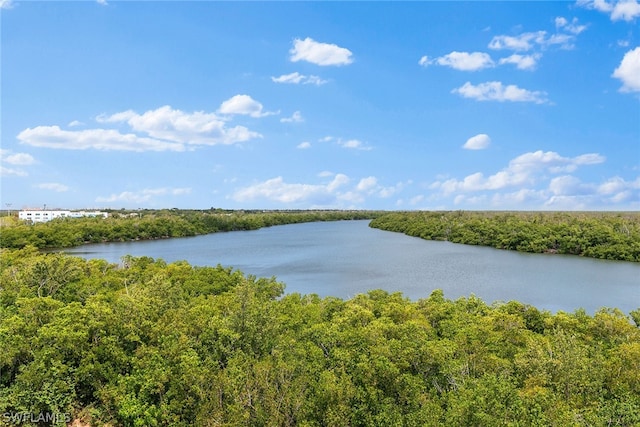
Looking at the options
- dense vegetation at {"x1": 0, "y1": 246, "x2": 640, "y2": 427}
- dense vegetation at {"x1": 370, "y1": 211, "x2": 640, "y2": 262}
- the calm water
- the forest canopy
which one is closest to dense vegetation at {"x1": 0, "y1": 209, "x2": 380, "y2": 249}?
the calm water

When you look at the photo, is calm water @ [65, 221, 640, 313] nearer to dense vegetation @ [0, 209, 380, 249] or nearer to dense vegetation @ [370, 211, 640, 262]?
dense vegetation @ [370, 211, 640, 262]

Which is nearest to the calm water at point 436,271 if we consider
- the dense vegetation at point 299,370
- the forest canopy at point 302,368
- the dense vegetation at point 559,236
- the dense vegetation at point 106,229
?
the dense vegetation at point 559,236

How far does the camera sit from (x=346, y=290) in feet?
102

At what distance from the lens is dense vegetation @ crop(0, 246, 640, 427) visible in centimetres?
1044

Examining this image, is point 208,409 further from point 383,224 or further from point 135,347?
point 383,224

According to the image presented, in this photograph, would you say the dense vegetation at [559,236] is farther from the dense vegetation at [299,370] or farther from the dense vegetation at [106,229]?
the dense vegetation at [106,229]

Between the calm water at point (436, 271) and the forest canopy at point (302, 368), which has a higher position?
the forest canopy at point (302, 368)

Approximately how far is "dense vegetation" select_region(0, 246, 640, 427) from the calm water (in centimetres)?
1472

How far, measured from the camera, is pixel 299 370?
12133 millimetres

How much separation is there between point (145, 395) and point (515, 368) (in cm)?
1015

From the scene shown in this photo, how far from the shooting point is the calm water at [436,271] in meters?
30.3

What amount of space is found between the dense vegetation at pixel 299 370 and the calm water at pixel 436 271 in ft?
48.3

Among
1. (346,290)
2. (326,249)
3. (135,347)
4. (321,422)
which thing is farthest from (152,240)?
(321,422)

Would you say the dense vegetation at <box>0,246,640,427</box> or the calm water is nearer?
the dense vegetation at <box>0,246,640,427</box>
